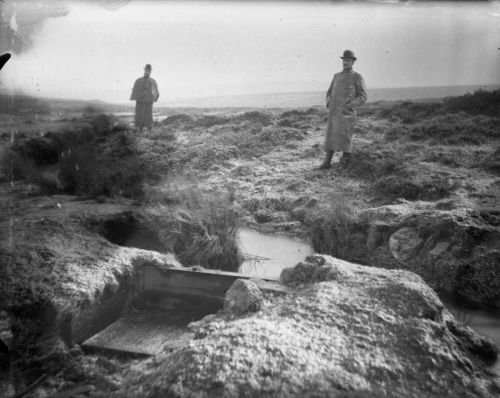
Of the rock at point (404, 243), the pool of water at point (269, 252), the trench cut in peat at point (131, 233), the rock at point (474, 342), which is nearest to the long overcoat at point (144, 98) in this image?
the pool of water at point (269, 252)

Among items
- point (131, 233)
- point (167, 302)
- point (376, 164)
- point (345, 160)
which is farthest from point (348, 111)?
point (167, 302)

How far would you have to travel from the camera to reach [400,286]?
8.01ft

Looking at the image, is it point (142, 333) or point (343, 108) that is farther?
point (343, 108)

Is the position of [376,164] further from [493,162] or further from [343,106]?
[493,162]

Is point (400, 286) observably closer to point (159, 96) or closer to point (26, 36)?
point (26, 36)

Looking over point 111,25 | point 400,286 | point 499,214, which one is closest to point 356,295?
point 400,286

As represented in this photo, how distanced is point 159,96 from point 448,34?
15.6 feet

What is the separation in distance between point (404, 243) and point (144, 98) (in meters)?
5.30

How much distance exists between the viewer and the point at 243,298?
7.98 ft

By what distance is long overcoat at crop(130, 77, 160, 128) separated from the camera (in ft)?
25.5

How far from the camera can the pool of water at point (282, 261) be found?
10.3 feet

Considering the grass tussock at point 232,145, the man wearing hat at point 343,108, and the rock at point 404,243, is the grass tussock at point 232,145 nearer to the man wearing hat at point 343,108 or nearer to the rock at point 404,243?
the man wearing hat at point 343,108

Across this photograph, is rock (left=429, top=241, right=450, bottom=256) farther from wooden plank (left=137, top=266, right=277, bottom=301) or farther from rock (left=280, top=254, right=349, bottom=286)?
wooden plank (left=137, top=266, right=277, bottom=301)

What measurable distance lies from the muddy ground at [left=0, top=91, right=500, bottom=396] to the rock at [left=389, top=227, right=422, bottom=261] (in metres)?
0.01
